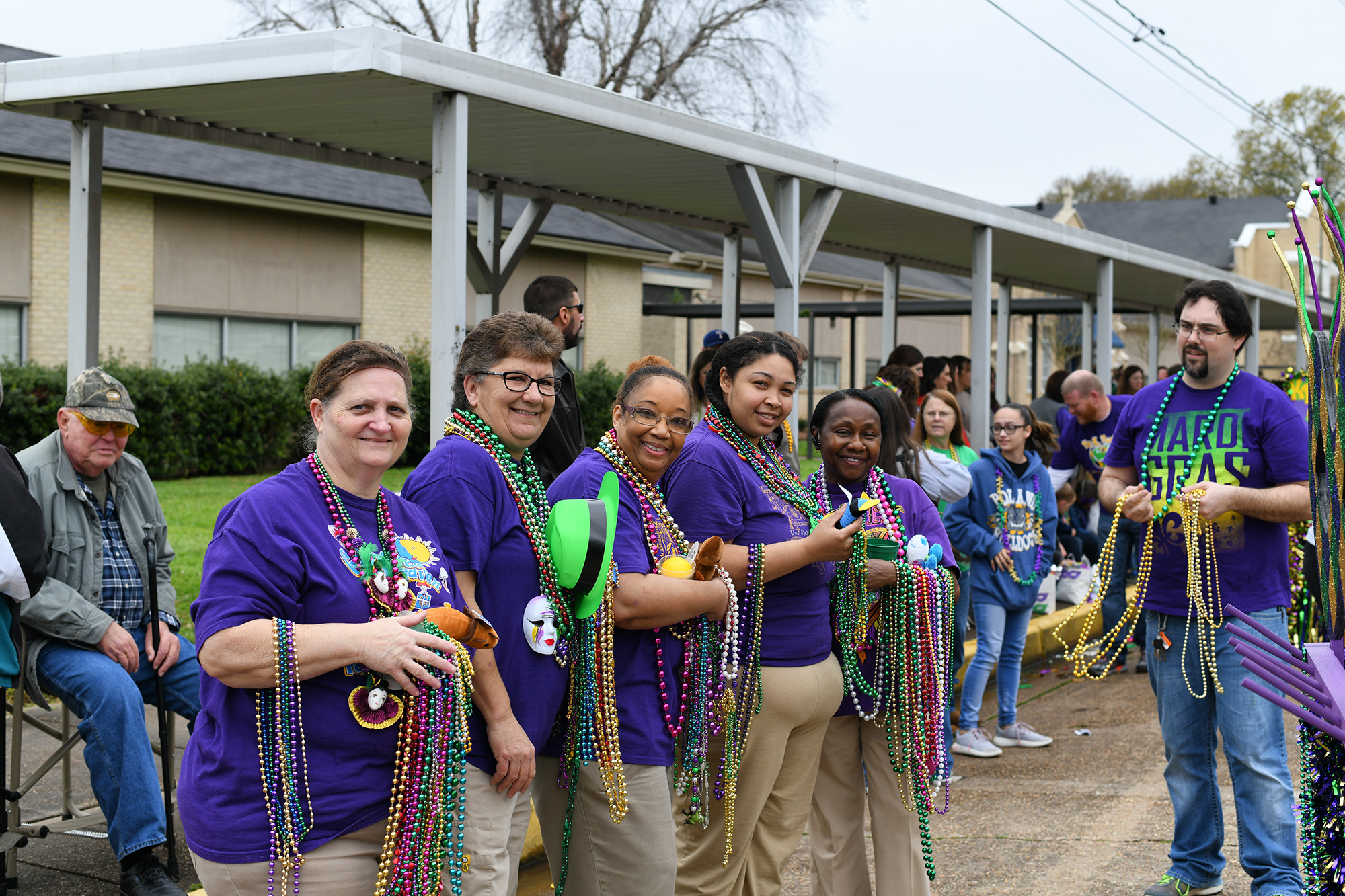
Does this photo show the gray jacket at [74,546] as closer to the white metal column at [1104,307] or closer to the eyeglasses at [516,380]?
the eyeglasses at [516,380]

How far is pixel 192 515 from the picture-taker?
460 inches

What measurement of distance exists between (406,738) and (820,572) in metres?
1.55

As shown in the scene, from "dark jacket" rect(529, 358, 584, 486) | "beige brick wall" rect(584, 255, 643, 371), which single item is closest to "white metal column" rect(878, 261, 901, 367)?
"dark jacket" rect(529, 358, 584, 486)

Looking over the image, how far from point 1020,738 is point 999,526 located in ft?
3.96

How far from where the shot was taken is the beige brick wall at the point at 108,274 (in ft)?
48.6

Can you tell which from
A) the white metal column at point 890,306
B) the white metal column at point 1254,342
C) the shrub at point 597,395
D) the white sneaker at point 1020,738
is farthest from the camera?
the shrub at point 597,395

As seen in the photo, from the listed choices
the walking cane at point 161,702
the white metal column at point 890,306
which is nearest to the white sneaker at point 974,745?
the walking cane at point 161,702

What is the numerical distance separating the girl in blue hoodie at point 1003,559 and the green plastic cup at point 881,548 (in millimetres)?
2788

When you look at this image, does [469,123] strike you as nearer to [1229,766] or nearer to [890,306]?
[1229,766]

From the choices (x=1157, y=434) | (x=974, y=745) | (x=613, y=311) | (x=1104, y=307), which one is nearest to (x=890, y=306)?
(x=1104, y=307)

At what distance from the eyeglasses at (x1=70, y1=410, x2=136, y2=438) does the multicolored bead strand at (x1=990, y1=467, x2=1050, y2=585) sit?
4355 millimetres

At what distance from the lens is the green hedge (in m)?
13.2

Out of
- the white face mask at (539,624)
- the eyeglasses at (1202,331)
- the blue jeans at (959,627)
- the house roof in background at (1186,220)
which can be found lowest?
the blue jeans at (959,627)

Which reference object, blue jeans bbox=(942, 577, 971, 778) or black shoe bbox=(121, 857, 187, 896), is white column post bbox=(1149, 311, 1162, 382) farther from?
black shoe bbox=(121, 857, 187, 896)
